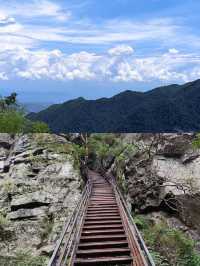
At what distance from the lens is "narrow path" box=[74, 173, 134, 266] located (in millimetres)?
17594

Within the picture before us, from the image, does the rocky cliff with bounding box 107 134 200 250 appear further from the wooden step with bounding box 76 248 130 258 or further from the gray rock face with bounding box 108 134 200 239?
the wooden step with bounding box 76 248 130 258

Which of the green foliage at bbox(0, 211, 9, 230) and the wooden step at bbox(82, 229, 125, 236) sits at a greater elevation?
the wooden step at bbox(82, 229, 125, 236)

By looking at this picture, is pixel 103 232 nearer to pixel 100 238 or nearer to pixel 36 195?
pixel 100 238

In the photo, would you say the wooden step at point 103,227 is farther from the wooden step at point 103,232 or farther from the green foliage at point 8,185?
the green foliage at point 8,185

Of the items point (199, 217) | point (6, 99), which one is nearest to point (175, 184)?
point (199, 217)

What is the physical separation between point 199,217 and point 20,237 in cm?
1069

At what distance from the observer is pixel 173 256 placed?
19406 mm

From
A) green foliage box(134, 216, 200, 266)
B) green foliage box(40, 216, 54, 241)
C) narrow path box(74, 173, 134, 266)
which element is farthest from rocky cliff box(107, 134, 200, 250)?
green foliage box(40, 216, 54, 241)

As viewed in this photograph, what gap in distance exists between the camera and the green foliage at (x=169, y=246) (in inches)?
744

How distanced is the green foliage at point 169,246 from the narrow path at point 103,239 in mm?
1397

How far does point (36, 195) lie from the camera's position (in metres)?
29.5

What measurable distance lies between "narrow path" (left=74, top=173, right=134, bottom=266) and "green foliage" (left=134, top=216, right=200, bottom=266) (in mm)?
1397

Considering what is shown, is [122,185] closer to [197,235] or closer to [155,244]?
[197,235]

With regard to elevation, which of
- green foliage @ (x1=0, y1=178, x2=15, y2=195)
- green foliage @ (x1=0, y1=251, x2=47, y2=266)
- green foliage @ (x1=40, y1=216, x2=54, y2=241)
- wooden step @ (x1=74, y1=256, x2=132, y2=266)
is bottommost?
green foliage @ (x1=0, y1=251, x2=47, y2=266)
